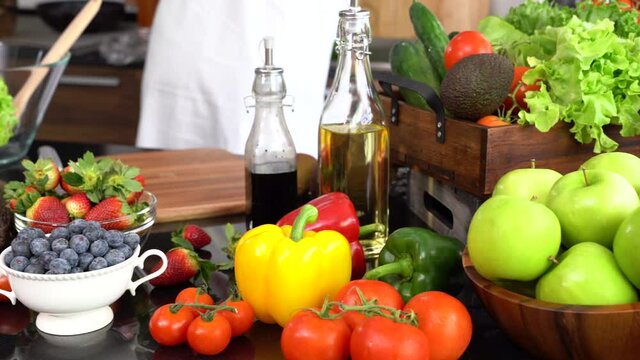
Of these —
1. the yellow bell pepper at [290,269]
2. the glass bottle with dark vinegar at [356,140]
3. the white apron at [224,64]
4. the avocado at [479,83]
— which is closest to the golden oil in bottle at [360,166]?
the glass bottle with dark vinegar at [356,140]

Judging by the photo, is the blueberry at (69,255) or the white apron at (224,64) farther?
the white apron at (224,64)

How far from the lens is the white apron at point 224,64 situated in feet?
7.96

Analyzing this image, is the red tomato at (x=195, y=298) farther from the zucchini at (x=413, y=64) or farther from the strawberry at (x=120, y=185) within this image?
the zucchini at (x=413, y=64)

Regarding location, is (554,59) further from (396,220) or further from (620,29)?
(396,220)

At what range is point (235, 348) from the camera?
1.04m

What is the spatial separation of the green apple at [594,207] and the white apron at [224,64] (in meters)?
1.41

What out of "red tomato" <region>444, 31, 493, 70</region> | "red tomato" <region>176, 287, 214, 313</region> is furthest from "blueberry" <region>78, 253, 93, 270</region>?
"red tomato" <region>444, 31, 493, 70</region>

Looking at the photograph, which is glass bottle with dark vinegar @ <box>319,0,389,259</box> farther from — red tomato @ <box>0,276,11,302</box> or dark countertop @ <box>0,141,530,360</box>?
red tomato @ <box>0,276,11,302</box>

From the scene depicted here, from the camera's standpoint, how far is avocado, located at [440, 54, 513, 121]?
1294mm

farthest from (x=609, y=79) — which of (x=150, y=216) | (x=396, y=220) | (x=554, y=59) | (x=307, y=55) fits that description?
(x=307, y=55)

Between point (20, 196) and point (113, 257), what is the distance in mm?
266

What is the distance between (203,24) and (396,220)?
1.13 metres

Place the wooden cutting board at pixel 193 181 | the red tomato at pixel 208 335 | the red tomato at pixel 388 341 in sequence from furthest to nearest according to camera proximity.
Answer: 1. the wooden cutting board at pixel 193 181
2. the red tomato at pixel 208 335
3. the red tomato at pixel 388 341

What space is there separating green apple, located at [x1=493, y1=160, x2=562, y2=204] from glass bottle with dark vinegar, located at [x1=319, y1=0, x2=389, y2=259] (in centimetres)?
23
